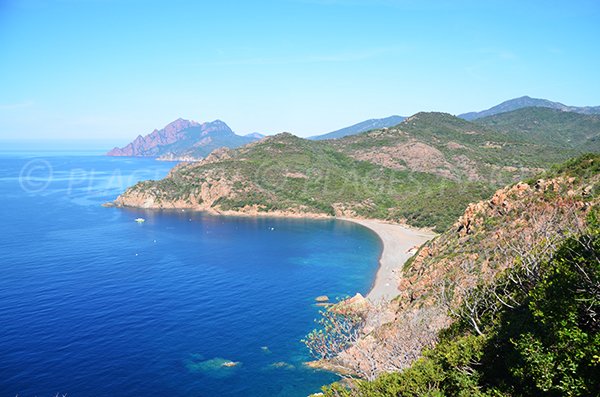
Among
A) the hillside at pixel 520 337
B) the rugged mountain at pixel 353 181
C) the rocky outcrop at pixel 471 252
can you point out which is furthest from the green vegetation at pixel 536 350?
the rugged mountain at pixel 353 181

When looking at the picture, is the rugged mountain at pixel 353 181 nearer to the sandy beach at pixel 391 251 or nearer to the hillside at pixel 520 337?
the sandy beach at pixel 391 251

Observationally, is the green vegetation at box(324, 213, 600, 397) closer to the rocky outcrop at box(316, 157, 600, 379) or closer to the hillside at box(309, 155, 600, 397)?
the hillside at box(309, 155, 600, 397)

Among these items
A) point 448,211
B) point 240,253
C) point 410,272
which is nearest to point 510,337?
point 410,272

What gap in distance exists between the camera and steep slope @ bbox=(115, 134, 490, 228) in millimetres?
141250

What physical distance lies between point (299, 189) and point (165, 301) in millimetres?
96765

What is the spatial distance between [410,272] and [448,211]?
185 ft

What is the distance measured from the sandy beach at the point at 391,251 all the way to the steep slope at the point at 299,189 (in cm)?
773

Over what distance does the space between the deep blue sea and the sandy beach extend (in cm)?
288

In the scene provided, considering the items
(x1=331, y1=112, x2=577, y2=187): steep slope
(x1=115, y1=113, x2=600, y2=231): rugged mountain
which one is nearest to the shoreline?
(x1=115, y1=113, x2=600, y2=231): rugged mountain

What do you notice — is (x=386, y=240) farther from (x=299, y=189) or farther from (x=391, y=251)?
(x=299, y=189)

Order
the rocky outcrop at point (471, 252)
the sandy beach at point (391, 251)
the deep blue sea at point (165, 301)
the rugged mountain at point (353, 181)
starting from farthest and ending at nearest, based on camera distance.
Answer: the rugged mountain at point (353, 181) < the sandy beach at point (391, 251) < the deep blue sea at point (165, 301) < the rocky outcrop at point (471, 252)

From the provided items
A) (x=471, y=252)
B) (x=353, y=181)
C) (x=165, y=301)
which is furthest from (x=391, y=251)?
(x=353, y=181)

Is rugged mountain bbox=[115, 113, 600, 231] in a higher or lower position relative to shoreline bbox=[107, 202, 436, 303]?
higher

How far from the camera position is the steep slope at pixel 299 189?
141250 mm
